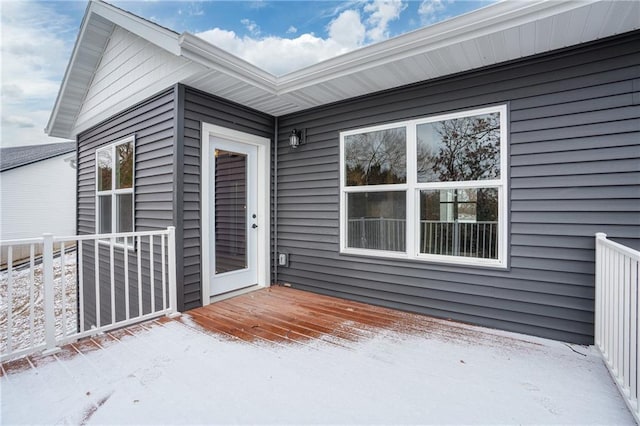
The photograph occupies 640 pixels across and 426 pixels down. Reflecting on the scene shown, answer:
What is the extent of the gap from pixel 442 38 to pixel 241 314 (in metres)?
3.27

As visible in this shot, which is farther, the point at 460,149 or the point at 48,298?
the point at 460,149

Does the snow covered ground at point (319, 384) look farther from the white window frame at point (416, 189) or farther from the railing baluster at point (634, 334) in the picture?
the white window frame at point (416, 189)

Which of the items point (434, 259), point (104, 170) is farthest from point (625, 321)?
point (104, 170)

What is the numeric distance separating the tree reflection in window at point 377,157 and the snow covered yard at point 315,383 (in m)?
1.79

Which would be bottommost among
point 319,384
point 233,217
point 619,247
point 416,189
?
point 319,384

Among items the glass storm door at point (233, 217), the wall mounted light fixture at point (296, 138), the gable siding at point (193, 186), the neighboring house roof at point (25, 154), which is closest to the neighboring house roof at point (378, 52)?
the gable siding at point (193, 186)

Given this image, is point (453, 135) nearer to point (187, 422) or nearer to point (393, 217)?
point (393, 217)

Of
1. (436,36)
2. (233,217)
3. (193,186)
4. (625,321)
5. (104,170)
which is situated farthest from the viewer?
(104,170)

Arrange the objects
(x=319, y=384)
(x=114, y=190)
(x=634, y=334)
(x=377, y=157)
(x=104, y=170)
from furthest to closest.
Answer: (x=104, y=170), (x=114, y=190), (x=377, y=157), (x=319, y=384), (x=634, y=334)

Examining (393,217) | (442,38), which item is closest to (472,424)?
(393,217)

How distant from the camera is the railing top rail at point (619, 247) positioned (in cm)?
158

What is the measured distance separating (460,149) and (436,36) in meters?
1.11

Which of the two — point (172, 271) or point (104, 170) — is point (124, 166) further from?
point (172, 271)

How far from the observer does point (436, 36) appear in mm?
2461
